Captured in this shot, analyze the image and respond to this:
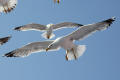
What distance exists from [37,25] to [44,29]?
30cm

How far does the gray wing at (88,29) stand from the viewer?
28.1 ft

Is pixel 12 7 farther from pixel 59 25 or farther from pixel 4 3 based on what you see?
pixel 59 25

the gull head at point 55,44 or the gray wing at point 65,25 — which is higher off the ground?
the gull head at point 55,44

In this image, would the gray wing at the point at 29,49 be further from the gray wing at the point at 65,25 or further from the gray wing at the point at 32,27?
the gray wing at the point at 32,27

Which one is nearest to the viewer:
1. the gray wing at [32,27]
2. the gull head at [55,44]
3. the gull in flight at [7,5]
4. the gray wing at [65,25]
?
A: the gull head at [55,44]

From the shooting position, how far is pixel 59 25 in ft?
42.4

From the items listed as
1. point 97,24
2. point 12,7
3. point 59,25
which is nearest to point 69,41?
point 97,24

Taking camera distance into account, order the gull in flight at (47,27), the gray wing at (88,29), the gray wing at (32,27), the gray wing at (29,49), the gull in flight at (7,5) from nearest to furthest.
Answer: the gray wing at (88,29), the gray wing at (29,49), the gull in flight at (7,5), the gull in flight at (47,27), the gray wing at (32,27)

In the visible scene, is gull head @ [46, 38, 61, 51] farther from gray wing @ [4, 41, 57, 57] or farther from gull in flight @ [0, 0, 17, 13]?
gull in flight @ [0, 0, 17, 13]

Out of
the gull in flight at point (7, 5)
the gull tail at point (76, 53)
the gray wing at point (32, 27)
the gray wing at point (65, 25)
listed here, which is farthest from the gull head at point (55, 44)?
the gray wing at point (32, 27)

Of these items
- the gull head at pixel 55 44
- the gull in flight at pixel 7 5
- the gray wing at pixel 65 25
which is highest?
the gull in flight at pixel 7 5

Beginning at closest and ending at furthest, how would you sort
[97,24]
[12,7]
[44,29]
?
[97,24]
[12,7]
[44,29]

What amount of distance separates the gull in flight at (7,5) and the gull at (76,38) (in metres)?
2.07

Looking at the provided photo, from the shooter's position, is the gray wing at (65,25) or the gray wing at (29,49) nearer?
the gray wing at (29,49)
